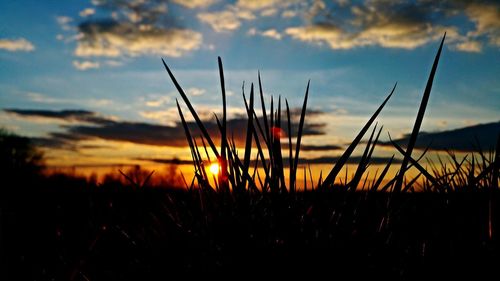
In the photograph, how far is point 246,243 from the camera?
1117mm

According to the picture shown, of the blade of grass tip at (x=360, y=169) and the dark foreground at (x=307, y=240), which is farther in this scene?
the blade of grass tip at (x=360, y=169)

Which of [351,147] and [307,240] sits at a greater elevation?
[351,147]

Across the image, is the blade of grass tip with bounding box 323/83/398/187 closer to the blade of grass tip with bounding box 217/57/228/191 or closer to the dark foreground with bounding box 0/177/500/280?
the dark foreground with bounding box 0/177/500/280

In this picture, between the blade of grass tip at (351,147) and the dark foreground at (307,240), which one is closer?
the dark foreground at (307,240)

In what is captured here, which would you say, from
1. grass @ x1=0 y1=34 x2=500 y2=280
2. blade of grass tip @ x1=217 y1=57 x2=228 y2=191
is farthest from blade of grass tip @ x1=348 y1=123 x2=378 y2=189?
blade of grass tip @ x1=217 y1=57 x2=228 y2=191

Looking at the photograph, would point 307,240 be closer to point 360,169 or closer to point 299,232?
point 299,232

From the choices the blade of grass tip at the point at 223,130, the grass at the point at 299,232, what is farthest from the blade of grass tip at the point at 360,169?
the blade of grass tip at the point at 223,130

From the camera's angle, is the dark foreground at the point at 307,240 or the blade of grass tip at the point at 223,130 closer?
the dark foreground at the point at 307,240

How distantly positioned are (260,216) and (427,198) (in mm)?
928

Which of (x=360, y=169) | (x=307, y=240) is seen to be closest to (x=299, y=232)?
(x=307, y=240)

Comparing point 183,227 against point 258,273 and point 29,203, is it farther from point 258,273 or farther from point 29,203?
point 29,203

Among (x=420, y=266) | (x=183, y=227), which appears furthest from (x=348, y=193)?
(x=183, y=227)

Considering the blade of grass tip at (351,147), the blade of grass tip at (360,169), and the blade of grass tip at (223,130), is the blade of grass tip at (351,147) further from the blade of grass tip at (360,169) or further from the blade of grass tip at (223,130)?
the blade of grass tip at (223,130)

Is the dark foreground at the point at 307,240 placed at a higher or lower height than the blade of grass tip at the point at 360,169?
lower
